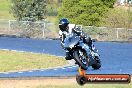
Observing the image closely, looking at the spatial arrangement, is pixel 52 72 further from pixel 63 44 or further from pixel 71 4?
pixel 63 44

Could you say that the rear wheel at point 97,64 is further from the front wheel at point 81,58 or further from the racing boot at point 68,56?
the racing boot at point 68,56

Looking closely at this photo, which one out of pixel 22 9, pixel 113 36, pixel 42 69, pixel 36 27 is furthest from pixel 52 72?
pixel 22 9

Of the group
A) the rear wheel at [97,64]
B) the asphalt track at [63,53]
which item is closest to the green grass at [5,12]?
the asphalt track at [63,53]

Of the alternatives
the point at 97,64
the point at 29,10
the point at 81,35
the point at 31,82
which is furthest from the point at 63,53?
the point at 81,35

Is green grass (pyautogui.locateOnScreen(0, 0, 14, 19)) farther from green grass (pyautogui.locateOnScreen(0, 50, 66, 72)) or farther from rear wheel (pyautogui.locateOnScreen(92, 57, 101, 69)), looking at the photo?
rear wheel (pyautogui.locateOnScreen(92, 57, 101, 69))

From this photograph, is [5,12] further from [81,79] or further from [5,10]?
[81,79]

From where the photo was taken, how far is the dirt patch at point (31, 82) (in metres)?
22.0

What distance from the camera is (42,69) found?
95.6 ft

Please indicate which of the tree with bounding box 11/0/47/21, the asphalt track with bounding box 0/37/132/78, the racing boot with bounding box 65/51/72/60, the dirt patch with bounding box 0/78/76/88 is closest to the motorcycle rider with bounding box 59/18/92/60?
the racing boot with bounding box 65/51/72/60

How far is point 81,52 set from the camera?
157 inches

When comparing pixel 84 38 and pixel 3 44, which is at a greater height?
pixel 84 38

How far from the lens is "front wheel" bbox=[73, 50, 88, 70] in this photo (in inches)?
153

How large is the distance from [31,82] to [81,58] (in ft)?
62.0

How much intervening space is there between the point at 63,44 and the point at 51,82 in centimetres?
1878
